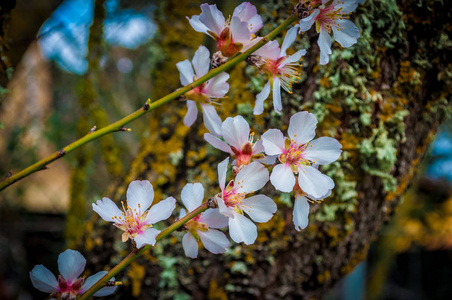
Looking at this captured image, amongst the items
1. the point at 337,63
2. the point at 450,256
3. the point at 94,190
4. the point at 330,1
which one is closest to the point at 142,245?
the point at 330,1

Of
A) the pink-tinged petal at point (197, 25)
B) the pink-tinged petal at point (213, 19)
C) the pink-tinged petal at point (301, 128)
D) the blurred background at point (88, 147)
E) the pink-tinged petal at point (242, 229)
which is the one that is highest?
the pink-tinged petal at point (213, 19)

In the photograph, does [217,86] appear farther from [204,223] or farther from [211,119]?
[204,223]

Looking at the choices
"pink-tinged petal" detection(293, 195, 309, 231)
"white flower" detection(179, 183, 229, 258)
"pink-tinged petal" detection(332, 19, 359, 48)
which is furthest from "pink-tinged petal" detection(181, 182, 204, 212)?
"pink-tinged petal" detection(332, 19, 359, 48)

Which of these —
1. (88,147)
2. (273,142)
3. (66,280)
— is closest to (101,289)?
(66,280)

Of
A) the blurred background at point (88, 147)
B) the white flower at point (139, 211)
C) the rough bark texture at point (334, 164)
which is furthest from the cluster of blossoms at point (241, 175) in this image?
the blurred background at point (88, 147)

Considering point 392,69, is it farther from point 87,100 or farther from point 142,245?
point 87,100

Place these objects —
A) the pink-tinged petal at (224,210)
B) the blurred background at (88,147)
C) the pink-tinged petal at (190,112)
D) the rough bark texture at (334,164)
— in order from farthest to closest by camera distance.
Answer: the blurred background at (88,147)
the rough bark texture at (334,164)
the pink-tinged petal at (190,112)
the pink-tinged petal at (224,210)

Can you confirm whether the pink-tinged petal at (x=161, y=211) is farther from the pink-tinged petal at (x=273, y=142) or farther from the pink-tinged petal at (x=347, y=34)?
the pink-tinged petal at (x=347, y=34)

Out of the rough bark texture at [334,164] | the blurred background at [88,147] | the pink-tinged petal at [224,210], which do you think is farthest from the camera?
the blurred background at [88,147]
